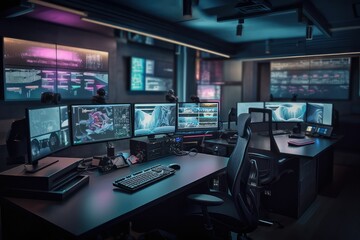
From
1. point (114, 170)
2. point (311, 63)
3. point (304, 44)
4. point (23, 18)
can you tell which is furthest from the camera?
point (311, 63)

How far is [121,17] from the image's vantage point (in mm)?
3629

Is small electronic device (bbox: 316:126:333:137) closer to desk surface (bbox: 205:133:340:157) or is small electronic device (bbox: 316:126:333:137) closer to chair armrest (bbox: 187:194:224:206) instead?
desk surface (bbox: 205:133:340:157)

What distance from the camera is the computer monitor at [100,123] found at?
86.4 inches

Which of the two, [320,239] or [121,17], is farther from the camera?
[121,17]

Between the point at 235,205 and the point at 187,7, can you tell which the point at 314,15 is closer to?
the point at 187,7

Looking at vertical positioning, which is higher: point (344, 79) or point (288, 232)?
point (344, 79)

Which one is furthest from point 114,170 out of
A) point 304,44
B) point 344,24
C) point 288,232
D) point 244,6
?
point 304,44

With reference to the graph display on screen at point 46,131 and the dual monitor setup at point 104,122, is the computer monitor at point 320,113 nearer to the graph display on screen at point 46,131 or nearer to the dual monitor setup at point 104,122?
the dual monitor setup at point 104,122

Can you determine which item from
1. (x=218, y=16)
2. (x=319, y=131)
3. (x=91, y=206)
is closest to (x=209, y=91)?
(x=218, y=16)

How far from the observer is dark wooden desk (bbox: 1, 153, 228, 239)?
4.24 ft

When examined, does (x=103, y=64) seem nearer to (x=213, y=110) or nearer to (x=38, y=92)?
(x=38, y=92)

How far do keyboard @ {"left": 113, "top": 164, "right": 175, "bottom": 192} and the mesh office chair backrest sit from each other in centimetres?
44

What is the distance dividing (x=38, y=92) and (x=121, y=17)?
1416 mm

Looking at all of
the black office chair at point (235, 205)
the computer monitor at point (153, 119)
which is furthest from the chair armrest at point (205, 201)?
the computer monitor at point (153, 119)
